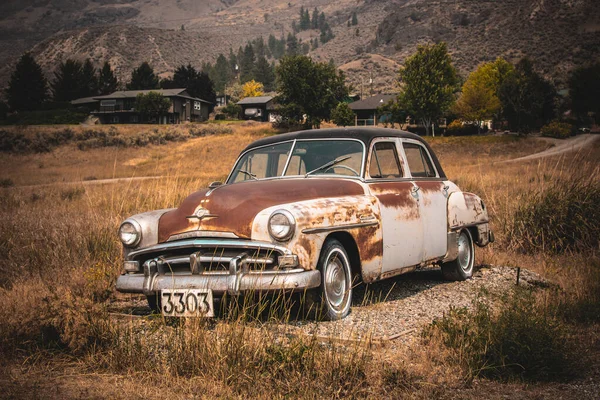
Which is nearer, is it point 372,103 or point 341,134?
point 341,134

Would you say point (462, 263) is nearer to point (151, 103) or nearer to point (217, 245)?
point (217, 245)

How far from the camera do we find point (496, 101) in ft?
237

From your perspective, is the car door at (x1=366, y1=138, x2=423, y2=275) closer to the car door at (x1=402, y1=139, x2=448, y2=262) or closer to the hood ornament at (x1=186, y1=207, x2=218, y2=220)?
the car door at (x1=402, y1=139, x2=448, y2=262)

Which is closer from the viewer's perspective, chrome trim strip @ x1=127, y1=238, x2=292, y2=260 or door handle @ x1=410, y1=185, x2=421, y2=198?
chrome trim strip @ x1=127, y1=238, x2=292, y2=260

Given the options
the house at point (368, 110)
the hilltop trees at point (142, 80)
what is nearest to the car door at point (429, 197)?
the house at point (368, 110)

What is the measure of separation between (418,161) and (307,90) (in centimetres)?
7156

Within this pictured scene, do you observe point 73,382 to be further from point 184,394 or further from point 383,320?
point 383,320

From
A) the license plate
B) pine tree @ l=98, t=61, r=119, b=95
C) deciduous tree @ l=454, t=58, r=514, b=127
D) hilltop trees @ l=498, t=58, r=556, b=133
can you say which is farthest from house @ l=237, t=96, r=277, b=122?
the license plate

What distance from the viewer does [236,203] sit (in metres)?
5.11

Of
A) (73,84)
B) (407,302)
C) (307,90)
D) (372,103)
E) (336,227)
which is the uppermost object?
(73,84)

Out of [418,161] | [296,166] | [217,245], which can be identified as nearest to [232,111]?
[418,161]

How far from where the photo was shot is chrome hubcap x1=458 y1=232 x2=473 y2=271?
7695mm

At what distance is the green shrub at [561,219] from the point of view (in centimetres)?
953

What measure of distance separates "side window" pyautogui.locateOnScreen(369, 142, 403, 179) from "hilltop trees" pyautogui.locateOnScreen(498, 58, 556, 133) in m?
63.7
